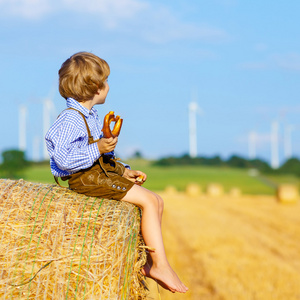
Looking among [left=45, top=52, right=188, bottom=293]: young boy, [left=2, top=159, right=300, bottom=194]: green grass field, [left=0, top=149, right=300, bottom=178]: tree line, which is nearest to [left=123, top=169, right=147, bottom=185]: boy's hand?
[left=45, top=52, right=188, bottom=293]: young boy

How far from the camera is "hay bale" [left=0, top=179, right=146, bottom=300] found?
3.85 metres

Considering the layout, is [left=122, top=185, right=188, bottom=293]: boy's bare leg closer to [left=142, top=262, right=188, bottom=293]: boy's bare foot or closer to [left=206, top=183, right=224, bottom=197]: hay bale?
[left=142, top=262, right=188, bottom=293]: boy's bare foot

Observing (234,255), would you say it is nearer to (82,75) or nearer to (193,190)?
(82,75)

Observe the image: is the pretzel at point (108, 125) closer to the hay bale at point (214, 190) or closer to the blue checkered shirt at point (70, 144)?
the blue checkered shirt at point (70, 144)

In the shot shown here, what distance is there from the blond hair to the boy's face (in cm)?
4

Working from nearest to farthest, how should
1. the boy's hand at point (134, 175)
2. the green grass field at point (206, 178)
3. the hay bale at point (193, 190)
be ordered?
the boy's hand at point (134, 175) → the hay bale at point (193, 190) → the green grass field at point (206, 178)

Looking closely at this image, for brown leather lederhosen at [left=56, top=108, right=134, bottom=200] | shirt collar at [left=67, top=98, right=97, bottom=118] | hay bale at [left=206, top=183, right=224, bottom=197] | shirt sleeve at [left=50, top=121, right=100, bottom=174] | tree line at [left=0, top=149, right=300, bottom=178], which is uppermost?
shirt collar at [left=67, top=98, right=97, bottom=118]

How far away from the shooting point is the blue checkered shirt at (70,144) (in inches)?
157

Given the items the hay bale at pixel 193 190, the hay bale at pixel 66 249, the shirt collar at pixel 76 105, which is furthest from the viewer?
the hay bale at pixel 193 190

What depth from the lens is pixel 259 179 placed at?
132 ft

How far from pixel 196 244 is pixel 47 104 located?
14521 mm

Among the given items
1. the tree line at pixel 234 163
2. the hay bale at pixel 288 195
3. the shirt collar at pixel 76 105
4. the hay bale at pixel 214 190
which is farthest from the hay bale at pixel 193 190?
the shirt collar at pixel 76 105

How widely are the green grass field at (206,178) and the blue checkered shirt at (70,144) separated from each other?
28916 millimetres

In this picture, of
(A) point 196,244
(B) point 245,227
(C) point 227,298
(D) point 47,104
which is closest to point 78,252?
(C) point 227,298
